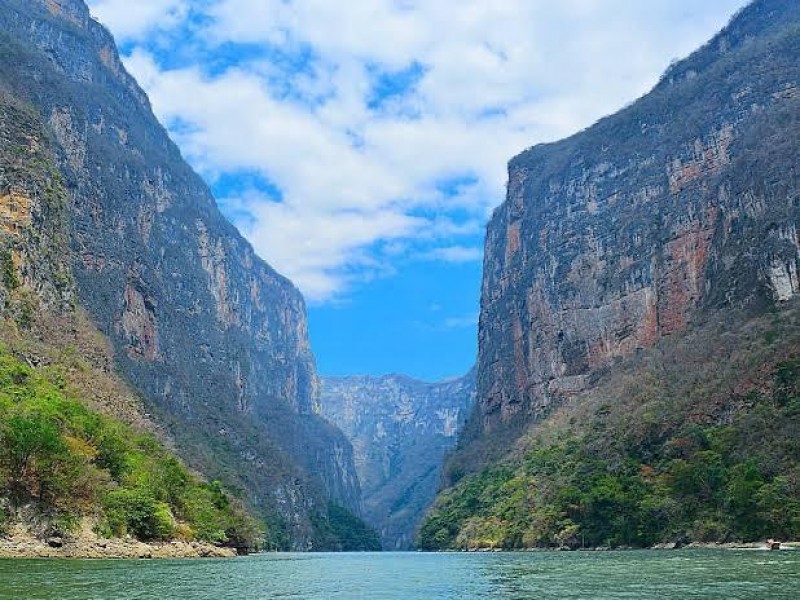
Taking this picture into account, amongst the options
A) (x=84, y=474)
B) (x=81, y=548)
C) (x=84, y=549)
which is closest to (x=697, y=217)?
(x=84, y=474)

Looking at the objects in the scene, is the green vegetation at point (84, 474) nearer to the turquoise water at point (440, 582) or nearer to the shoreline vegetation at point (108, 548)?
the shoreline vegetation at point (108, 548)

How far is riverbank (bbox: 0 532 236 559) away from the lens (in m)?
60.2

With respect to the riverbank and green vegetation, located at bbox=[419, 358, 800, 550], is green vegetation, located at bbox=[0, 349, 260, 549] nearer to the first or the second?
the riverbank

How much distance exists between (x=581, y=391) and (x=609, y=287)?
2351 cm

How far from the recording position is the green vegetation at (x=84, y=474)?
64.7m

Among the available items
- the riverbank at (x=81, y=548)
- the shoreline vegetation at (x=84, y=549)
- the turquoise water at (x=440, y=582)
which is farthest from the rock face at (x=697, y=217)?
the riverbank at (x=81, y=548)

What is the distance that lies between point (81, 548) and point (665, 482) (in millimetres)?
59925

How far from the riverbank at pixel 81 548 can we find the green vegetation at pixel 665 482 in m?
47.0

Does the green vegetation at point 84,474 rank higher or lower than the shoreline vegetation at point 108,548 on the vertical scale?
higher

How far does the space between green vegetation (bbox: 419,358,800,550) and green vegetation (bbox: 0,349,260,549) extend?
4081 cm

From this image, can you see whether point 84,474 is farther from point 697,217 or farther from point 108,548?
point 697,217

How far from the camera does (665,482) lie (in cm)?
9256

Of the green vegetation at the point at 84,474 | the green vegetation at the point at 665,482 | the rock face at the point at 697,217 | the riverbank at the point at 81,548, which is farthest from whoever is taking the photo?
the rock face at the point at 697,217

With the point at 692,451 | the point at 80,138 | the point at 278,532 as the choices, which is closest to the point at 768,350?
the point at 692,451
